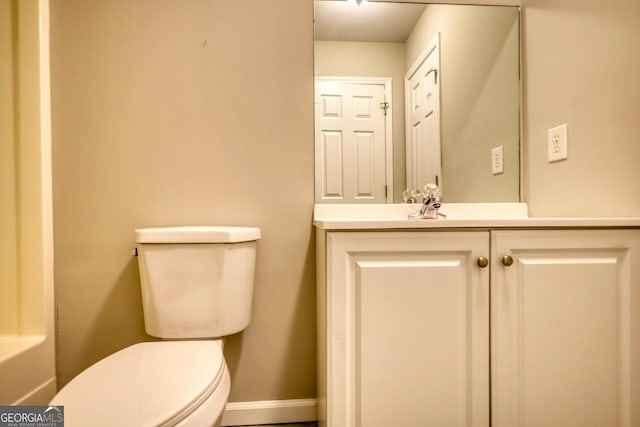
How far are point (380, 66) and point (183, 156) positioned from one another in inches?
33.1

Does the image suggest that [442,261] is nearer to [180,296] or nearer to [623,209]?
[623,209]

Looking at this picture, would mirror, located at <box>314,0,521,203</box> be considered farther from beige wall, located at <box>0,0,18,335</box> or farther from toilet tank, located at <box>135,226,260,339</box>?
beige wall, located at <box>0,0,18,335</box>

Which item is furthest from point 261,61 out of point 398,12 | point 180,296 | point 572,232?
point 572,232

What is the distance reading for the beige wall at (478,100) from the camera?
4.16ft

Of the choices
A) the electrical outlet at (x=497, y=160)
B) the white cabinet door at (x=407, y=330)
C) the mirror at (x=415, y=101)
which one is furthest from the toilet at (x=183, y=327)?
the electrical outlet at (x=497, y=160)

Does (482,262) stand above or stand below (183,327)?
above

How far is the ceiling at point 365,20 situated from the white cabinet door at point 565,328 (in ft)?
2.90

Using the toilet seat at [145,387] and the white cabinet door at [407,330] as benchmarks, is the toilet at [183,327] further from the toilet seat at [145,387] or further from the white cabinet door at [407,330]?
the white cabinet door at [407,330]

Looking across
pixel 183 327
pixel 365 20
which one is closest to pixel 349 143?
pixel 365 20

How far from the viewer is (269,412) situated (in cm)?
121

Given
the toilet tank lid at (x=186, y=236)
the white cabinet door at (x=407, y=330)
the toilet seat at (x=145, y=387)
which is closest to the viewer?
the toilet seat at (x=145, y=387)

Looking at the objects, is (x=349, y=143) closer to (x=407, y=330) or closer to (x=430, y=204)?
(x=430, y=204)

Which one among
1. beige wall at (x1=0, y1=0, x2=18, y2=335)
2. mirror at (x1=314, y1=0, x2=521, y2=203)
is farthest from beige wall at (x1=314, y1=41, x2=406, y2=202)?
beige wall at (x1=0, y1=0, x2=18, y2=335)

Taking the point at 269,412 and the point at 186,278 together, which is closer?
the point at 186,278
